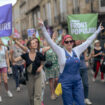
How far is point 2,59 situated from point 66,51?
Result: 10.9 feet

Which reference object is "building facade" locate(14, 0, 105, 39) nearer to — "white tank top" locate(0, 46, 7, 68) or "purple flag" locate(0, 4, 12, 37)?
"white tank top" locate(0, 46, 7, 68)

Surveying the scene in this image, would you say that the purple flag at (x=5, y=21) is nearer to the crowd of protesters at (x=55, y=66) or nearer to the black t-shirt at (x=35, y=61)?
the crowd of protesters at (x=55, y=66)

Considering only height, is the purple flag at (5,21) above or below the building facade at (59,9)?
below

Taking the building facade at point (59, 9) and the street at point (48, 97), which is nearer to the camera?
the street at point (48, 97)

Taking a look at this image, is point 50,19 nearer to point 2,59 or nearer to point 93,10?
point 93,10

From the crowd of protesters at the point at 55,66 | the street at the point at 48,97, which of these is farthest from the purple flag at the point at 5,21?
the street at the point at 48,97

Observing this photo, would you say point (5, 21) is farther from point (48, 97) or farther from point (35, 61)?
point (48, 97)

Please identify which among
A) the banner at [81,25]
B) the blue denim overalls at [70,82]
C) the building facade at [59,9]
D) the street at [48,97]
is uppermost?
the building facade at [59,9]

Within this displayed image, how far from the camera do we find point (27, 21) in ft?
140

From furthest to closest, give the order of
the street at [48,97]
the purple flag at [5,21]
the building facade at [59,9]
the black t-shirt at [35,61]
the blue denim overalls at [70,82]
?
the building facade at [59,9]
the street at [48,97]
the purple flag at [5,21]
the black t-shirt at [35,61]
the blue denim overalls at [70,82]

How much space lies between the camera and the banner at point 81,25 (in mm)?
7145

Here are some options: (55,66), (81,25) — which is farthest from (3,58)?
(81,25)

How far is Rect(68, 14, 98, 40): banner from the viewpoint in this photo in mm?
7145

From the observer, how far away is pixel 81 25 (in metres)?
7.28
